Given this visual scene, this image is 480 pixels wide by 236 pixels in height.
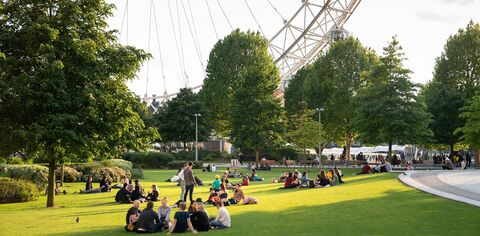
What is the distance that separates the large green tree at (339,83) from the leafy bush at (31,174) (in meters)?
43.2

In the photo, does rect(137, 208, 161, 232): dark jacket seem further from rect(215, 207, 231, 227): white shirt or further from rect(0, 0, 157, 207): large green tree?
rect(0, 0, 157, 207): large green tree

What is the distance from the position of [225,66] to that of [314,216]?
6031cm

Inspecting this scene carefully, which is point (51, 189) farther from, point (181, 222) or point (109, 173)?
point (109, 173)

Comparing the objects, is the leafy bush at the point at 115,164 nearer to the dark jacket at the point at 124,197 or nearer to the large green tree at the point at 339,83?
the dark jacket at the point at 124,197

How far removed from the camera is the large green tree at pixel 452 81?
5662 cm

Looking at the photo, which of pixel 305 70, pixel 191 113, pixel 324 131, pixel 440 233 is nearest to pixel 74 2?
pixel 440 233

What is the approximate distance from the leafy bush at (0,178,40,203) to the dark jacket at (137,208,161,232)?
1223 cm

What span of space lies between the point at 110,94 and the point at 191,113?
52501 millimetres

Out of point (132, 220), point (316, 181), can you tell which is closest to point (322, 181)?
point (316, 181)

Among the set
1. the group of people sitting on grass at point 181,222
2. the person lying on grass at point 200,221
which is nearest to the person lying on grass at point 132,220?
the group of people sitting on grass at point 181,222

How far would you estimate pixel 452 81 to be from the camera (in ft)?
201

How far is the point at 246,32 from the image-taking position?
7812cm

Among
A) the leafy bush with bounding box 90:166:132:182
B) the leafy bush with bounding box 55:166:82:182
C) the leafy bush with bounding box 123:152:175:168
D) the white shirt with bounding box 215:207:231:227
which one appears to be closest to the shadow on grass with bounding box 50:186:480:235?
the white shirt with bounding box 215:207:231:227

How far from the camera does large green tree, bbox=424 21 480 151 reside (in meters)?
56.6
